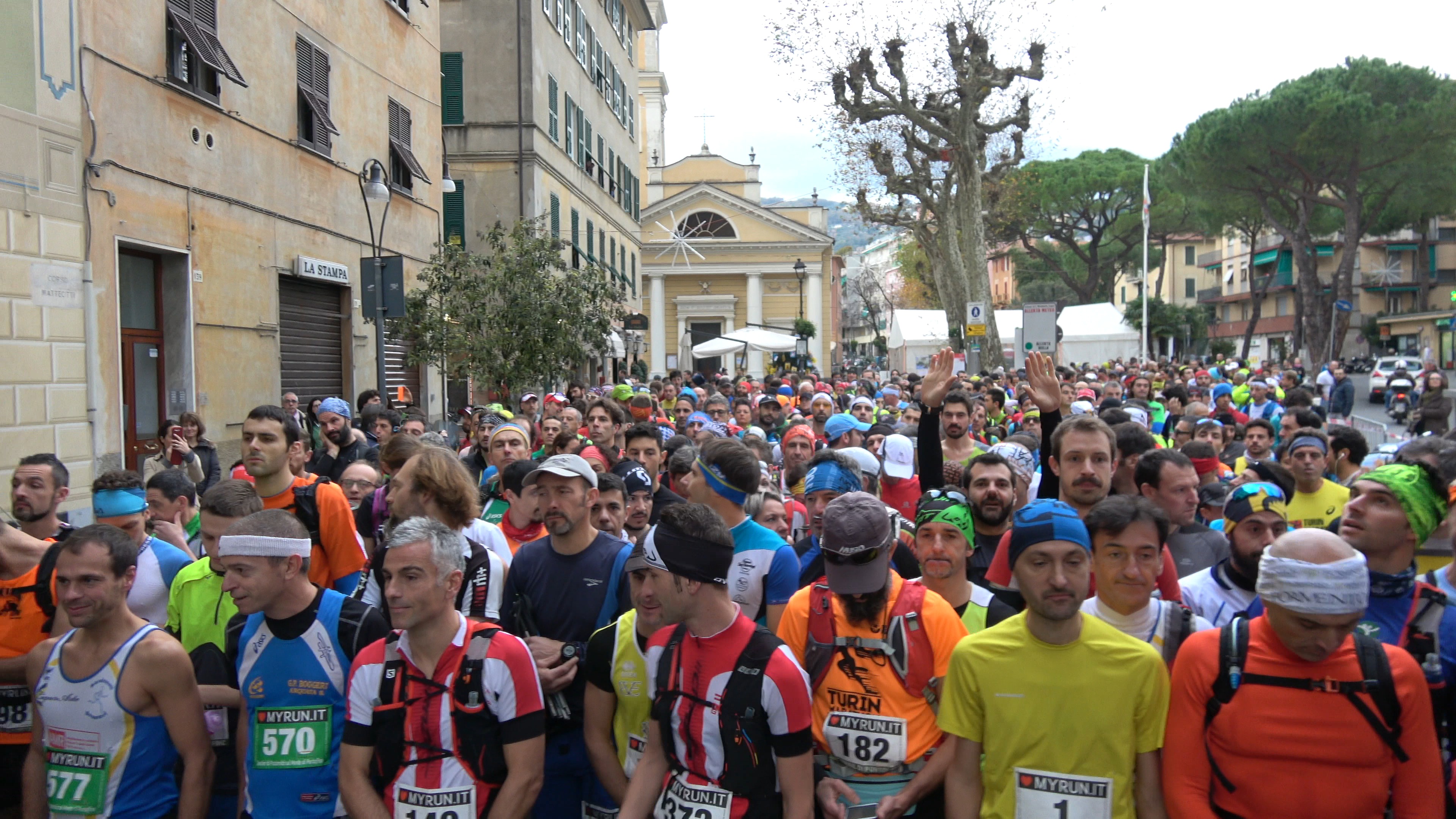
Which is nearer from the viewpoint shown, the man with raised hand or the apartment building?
the man with raised hand

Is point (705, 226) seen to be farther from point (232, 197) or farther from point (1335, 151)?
point (232, 197)

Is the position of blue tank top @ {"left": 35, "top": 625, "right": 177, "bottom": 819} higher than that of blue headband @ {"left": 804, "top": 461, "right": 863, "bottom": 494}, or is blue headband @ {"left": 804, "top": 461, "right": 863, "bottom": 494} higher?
blue headband @ {"left": 804, "top": 461, "right": 863, "bottom": 494}

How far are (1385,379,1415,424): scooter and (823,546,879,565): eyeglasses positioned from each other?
2655cm

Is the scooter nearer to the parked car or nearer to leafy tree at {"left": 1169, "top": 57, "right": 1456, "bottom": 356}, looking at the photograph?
the parked car

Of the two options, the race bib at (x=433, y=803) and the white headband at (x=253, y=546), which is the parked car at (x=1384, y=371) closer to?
the race bib at (x=433, y=803)

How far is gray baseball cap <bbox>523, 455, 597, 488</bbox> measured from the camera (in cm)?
429

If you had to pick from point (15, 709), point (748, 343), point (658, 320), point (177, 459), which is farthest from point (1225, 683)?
point (658, 320)

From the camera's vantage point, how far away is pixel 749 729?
3336 mm

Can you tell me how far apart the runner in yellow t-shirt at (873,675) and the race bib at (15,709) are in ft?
10.3

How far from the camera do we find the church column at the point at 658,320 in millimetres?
57875

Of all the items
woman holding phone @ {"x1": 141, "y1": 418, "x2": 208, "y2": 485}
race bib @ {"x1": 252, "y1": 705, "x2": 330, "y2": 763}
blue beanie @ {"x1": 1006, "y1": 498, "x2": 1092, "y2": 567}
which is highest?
blue beanie @ {"x1": 1006, "y1": 498, "x2": 1092, "y2": 567}

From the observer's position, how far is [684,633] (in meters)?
3.52

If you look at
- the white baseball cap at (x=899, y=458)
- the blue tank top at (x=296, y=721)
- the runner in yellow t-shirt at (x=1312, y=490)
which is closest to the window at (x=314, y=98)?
the white baseball cap at (x=899, y=458)

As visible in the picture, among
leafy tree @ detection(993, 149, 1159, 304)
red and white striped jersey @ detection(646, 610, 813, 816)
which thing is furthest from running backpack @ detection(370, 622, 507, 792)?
leafy tree @ detection(993, 149, 1159, 304)
